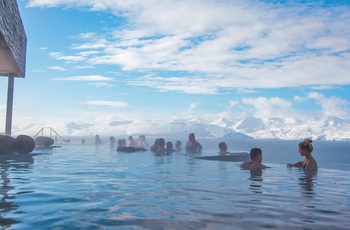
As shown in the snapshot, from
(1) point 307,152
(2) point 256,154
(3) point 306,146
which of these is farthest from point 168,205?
(2) point 256,154

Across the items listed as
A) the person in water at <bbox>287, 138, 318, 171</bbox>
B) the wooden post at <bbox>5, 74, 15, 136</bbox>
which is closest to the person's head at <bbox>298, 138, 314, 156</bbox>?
Result: the person in water at <bbox>287, 138, 318, 171</bbox>

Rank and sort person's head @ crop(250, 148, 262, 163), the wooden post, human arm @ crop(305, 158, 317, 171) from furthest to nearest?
the wooden post < person's head @ crop(250, 148, 262, 163) < human arm @ crop(305, 158, 317, 171)

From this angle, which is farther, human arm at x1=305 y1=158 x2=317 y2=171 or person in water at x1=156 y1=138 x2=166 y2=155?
person in water at x1=156 y1=138 x2=166 y2=155

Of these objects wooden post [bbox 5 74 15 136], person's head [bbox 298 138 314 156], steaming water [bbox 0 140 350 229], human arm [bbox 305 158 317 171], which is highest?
wooden post [bbox 5 74 15 136]

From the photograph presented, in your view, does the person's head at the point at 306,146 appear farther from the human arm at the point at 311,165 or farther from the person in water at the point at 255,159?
the person in water at the point at 255,159

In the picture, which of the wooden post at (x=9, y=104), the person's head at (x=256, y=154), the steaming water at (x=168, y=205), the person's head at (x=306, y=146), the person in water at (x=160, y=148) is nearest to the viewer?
the steaming water at (x=168, y=205)

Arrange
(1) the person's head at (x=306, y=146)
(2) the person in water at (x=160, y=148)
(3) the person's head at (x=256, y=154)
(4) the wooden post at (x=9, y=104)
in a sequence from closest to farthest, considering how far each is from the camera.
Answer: (1) the person's head at (x=306, y=146), (3) the person's head at (x=256, y=154), (4) the wooden post at (x=9, y=104), (2) the person in water at (x=160, y=148)

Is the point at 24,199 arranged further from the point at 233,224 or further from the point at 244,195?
the point at 244,195

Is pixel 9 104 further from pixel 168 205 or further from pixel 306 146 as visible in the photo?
pixel 168 205

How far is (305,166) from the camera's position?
47.3ft

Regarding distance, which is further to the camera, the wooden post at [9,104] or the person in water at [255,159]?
the wooden post at [9,104]

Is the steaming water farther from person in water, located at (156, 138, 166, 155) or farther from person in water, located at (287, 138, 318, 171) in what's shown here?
person in water, located at (156, 138, 166, 155)

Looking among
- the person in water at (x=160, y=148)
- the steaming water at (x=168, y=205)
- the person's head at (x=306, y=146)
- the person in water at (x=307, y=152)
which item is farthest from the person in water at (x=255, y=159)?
the person in water at (x=160, y=148)

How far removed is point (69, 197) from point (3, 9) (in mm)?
9482
